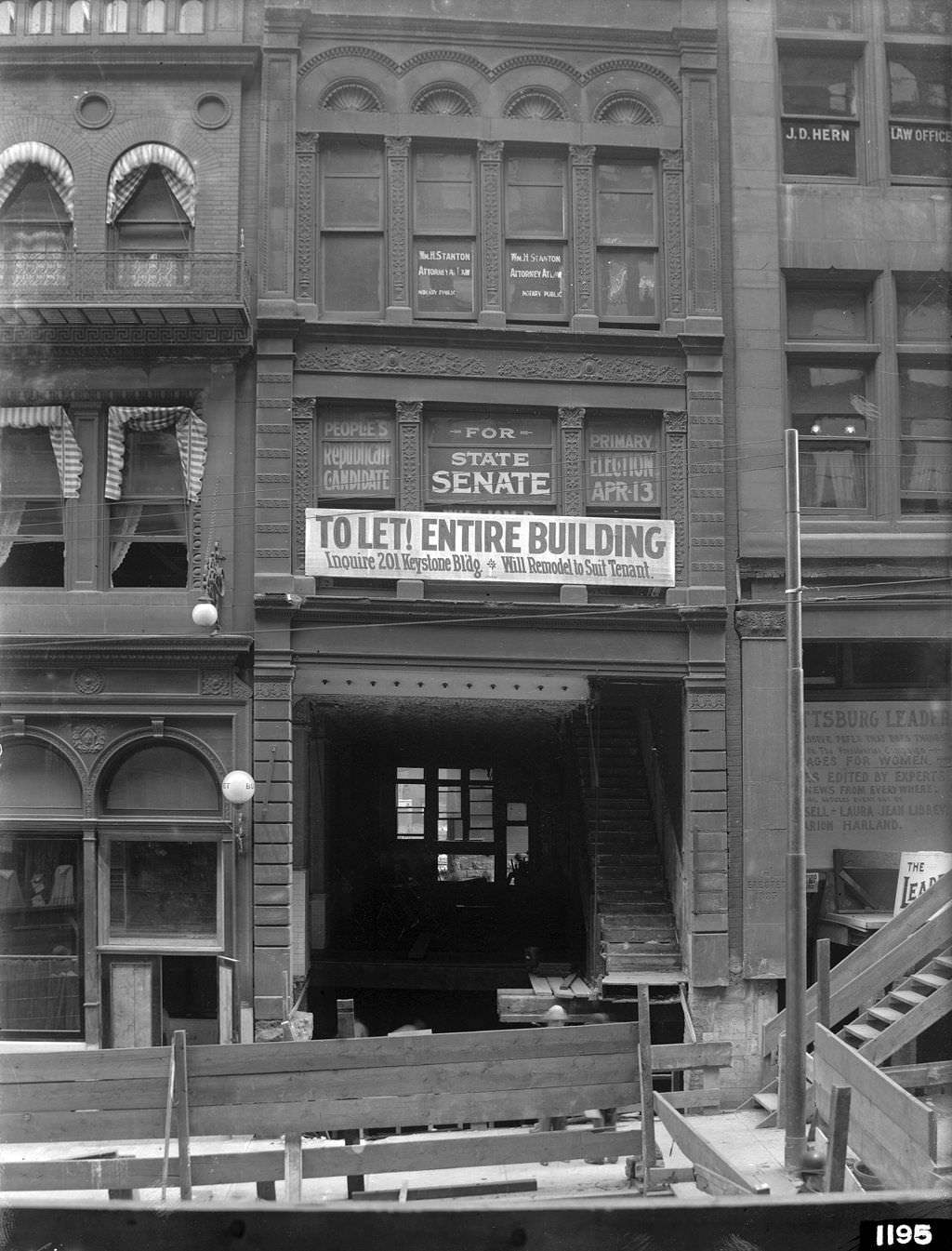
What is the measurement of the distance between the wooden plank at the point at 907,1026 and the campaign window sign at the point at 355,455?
28.8 ft

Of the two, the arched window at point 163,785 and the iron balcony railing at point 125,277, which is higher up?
the iron balcony railing at point 125,277

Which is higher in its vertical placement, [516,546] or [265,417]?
[265,417]

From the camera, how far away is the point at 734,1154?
11336 millimetres

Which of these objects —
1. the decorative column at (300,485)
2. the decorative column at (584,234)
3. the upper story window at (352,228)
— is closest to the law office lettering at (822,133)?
the decorative column at (584,234)

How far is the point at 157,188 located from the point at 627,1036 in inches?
480

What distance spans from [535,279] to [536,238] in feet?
1.76

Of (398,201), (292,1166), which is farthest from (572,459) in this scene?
(292,1166)

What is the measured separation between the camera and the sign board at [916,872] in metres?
13.7

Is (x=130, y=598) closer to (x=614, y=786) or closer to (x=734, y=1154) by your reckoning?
(x=614, y=786)

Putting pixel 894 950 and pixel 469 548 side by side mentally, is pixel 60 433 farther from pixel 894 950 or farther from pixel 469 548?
pixel 894 950

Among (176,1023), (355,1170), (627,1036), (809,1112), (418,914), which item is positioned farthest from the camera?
Answer: (418,914)

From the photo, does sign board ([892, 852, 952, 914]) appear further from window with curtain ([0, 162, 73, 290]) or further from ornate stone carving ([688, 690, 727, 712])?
window with curtain ([0, 162, 73, 290])

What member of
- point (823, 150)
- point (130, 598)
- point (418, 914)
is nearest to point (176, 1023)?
point (418, 914)

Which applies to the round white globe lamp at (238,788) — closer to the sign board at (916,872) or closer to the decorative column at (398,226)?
the decorative column at (398,226)
